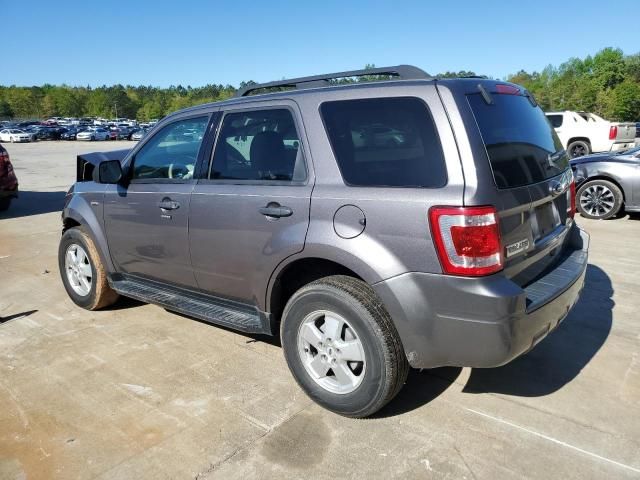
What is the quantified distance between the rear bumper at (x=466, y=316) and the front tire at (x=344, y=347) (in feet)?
0.36

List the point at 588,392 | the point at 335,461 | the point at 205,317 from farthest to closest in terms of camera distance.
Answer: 1. the point at 205,317
2. the point at 588,392
3. the point at 335,461

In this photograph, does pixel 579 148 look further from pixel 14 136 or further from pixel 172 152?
pixel 14 136

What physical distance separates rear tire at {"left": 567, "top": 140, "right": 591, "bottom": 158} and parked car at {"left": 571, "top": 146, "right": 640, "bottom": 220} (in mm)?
8553

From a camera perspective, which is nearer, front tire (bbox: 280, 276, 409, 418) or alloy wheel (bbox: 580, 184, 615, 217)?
front tire (bbox: 280, 276, 409, 418)

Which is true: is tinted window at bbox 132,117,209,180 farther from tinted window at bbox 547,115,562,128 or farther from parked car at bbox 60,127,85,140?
parked car at bbox 60,127,85,140

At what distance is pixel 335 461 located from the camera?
2.64 metres

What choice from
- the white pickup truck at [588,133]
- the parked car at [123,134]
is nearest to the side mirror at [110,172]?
the white pickup truck at [588,133]

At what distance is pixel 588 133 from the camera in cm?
1678

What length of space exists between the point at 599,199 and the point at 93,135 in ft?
177

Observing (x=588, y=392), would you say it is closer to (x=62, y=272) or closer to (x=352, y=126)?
(x=352, y=126)

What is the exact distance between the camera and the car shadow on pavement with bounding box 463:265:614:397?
3350mm

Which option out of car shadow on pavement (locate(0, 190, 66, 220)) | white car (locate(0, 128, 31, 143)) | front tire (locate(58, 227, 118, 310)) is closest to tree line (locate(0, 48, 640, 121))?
white car (locate(0, 128, 31, 143))

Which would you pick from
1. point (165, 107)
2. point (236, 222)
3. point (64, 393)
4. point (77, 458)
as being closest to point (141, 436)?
point (77, 458)

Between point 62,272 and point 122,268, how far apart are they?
1.01 meters
